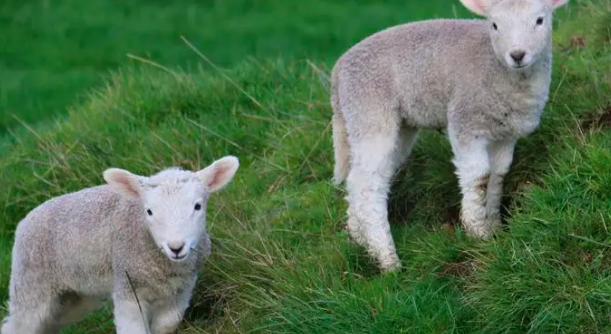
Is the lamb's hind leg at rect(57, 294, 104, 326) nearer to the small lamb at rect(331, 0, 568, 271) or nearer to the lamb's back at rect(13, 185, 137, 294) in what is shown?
the lamb's back at rect(13, 185, 137, 294)

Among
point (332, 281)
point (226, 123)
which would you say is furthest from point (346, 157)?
point (226, 123)

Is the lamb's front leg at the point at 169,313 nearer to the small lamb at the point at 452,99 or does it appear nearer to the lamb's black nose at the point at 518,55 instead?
the small lamb at the point at 452,99

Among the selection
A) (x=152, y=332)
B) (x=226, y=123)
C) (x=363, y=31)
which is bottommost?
(x=363, y=31)

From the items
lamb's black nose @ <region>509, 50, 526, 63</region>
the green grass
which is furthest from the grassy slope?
lamb's black nose @ <region>509, 50, 526, 63</region>

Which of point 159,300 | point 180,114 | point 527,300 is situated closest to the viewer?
point 527,300

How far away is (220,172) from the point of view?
8312 millimetres

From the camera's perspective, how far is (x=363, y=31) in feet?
58.6

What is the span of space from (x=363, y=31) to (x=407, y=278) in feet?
32.2

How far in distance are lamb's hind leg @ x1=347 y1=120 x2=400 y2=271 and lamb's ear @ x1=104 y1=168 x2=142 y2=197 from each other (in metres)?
1.30

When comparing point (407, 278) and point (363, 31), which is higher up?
point (407, 278)

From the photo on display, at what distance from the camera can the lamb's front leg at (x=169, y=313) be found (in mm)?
8250

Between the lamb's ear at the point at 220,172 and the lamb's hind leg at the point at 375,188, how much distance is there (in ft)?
2.60

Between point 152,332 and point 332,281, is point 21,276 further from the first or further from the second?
point 332,281

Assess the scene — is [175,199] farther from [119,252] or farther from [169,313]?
[169,313]
